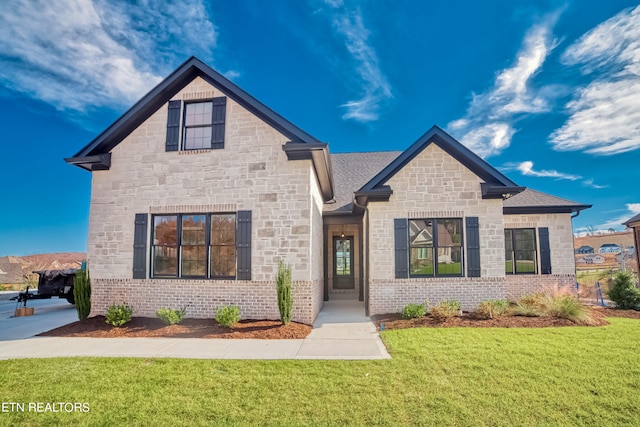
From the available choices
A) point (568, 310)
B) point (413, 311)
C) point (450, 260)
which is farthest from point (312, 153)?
point (568, 310)

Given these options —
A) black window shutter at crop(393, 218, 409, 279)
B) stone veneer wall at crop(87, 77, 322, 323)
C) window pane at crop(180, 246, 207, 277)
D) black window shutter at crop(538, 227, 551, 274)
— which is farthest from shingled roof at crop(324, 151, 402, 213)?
black window shutter at crop(538, 227, 551, 274)

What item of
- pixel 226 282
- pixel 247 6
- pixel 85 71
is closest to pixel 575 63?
pixel 247 6

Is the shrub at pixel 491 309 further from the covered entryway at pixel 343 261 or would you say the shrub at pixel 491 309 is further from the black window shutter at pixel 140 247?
the black window shutter at pixel 140 247

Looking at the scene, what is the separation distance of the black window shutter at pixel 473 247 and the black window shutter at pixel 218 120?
7.92m

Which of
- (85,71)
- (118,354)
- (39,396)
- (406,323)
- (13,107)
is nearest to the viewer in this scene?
(39,396)

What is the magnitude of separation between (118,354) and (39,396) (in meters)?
1.82

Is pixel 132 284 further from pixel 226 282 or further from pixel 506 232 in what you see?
pixel 506 232

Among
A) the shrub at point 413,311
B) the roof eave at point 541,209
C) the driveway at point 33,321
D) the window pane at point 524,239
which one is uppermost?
the roof eave at point 541,209

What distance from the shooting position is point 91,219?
31.6 feet

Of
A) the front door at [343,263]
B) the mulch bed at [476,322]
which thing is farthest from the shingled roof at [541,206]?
the front door at [343,263]

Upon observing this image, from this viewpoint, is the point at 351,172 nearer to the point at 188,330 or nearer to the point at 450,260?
the point at 450,260

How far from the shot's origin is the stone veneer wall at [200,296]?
8.69 metres

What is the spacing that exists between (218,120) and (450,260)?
8192 mm

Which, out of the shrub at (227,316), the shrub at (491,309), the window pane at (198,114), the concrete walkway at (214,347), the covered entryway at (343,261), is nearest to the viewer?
the concrete walkway at (214,347)
